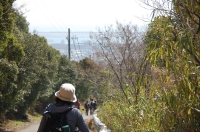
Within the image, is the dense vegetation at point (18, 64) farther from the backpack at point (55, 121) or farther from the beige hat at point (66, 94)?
the backpack at point (55, 121)

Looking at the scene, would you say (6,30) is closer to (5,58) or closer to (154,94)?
(5,58)

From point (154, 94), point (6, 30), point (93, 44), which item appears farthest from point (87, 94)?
point (154, 94)

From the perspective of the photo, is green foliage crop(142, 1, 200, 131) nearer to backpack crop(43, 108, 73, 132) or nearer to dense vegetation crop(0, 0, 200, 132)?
dense vegetation crop(0, 0, 200, 132)

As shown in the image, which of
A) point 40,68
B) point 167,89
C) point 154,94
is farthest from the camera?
point 40,68

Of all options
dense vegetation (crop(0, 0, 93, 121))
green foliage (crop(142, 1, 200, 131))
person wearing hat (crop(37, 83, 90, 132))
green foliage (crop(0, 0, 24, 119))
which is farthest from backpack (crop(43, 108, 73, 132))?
green foliage (crop(0, 0, 24, 119))

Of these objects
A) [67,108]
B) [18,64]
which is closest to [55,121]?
[67,108]

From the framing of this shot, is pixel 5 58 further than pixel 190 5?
Yes

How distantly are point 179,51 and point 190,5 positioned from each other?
2.36ft

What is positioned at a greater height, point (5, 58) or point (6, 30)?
point (6, 30)

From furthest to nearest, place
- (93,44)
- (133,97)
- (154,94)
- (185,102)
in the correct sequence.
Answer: (93,44) < (133,97) < (154,94) < (185,102)

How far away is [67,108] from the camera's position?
18.0ft

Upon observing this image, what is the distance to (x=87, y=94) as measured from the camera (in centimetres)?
5844

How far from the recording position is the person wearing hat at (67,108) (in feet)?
17.8

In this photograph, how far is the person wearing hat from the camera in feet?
17.8
